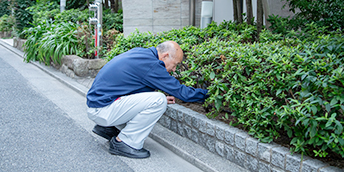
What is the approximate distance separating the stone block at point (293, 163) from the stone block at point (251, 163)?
37 cm

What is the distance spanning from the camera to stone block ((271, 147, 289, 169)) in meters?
2.97

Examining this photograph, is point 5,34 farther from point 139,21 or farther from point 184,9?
point 184,9

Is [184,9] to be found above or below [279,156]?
above

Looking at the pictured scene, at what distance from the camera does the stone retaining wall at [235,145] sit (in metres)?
2.87

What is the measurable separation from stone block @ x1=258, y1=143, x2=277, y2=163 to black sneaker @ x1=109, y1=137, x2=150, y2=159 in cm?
138

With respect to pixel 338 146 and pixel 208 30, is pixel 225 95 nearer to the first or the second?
pixel 338 146

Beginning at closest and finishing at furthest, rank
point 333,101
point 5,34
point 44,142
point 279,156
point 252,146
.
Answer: point 333,101
point 279,156
point 252,146
point 44,142
point 5,34

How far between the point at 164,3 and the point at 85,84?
3115 millimetres

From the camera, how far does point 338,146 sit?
2.68m

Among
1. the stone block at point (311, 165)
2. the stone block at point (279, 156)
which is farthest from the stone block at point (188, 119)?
the stone block at point (311, 165)

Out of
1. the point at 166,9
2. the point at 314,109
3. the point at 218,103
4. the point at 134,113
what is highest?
the point at 166,9

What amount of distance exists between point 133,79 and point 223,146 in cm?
129

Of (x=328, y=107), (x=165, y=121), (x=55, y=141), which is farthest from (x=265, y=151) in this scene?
(x=55, y=141)

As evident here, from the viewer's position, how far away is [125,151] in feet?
12.6
